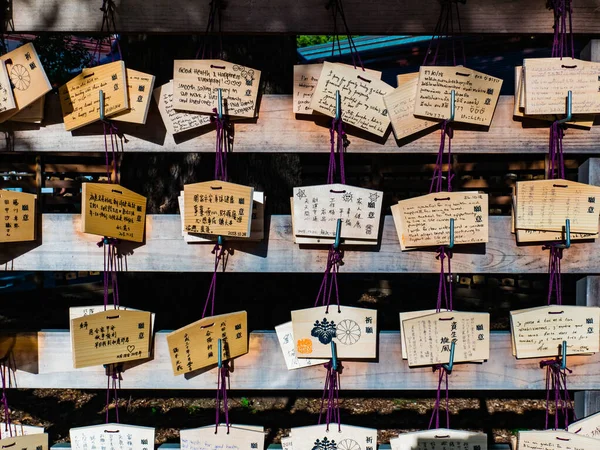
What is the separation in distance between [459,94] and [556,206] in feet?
1.43

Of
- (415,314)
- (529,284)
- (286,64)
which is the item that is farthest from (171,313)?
(529,284)

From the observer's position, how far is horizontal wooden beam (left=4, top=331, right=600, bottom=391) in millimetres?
1880

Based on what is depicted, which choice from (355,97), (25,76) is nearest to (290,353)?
(355,97)

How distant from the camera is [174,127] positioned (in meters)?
1.79

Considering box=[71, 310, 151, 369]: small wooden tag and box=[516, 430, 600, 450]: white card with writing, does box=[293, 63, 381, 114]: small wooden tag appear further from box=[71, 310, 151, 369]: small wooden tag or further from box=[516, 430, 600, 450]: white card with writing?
box=[516, 430, 600, 450]: white card with writing

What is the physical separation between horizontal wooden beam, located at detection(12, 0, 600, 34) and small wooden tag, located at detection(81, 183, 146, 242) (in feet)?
1.66

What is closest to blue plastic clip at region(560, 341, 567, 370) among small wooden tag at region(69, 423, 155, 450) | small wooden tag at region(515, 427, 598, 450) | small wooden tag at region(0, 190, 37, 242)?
small wooden tag at region(515, 427, 598, 450)

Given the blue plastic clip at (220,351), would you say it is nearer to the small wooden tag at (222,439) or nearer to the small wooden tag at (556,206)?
the small wooden tag at (222,439)

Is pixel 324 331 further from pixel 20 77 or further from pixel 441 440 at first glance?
pixel 20 77

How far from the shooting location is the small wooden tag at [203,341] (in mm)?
1770

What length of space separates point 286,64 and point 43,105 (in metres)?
1.81

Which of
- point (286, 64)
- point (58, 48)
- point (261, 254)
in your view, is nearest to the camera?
point (261, 254)

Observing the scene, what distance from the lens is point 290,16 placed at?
5.90 ft

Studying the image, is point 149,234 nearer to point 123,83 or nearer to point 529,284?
point 123,83
